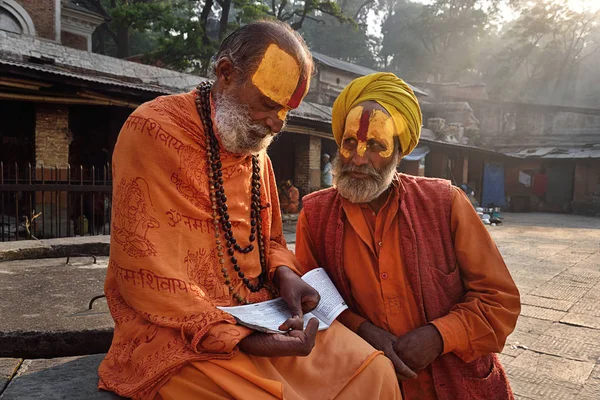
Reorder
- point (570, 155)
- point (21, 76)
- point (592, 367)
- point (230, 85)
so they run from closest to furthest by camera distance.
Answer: point (230, 85) → point (592, 367) → point (21, 76) → point (570, 155)

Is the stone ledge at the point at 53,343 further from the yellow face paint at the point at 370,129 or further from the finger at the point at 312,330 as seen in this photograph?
the yellow face paint at the point at 370,129

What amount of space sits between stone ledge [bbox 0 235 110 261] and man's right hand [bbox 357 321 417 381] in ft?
12.2

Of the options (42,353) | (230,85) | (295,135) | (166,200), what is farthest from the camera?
(295,135)

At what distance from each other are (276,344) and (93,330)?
4.74 feet

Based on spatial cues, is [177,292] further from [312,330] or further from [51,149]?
[51,149]

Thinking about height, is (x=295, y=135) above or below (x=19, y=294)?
above

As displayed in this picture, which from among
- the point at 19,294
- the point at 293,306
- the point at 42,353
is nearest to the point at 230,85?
the point at 293,306

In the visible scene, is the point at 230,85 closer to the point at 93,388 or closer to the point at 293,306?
the point at 293,306

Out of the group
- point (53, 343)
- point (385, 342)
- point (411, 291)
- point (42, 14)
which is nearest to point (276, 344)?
point (385, 342)

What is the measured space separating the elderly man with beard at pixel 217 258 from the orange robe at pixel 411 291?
10.0 inches

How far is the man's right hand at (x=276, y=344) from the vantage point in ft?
5.44

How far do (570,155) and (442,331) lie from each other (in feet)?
80.3

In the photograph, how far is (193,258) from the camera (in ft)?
6.13

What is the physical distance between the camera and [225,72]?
2066mm
